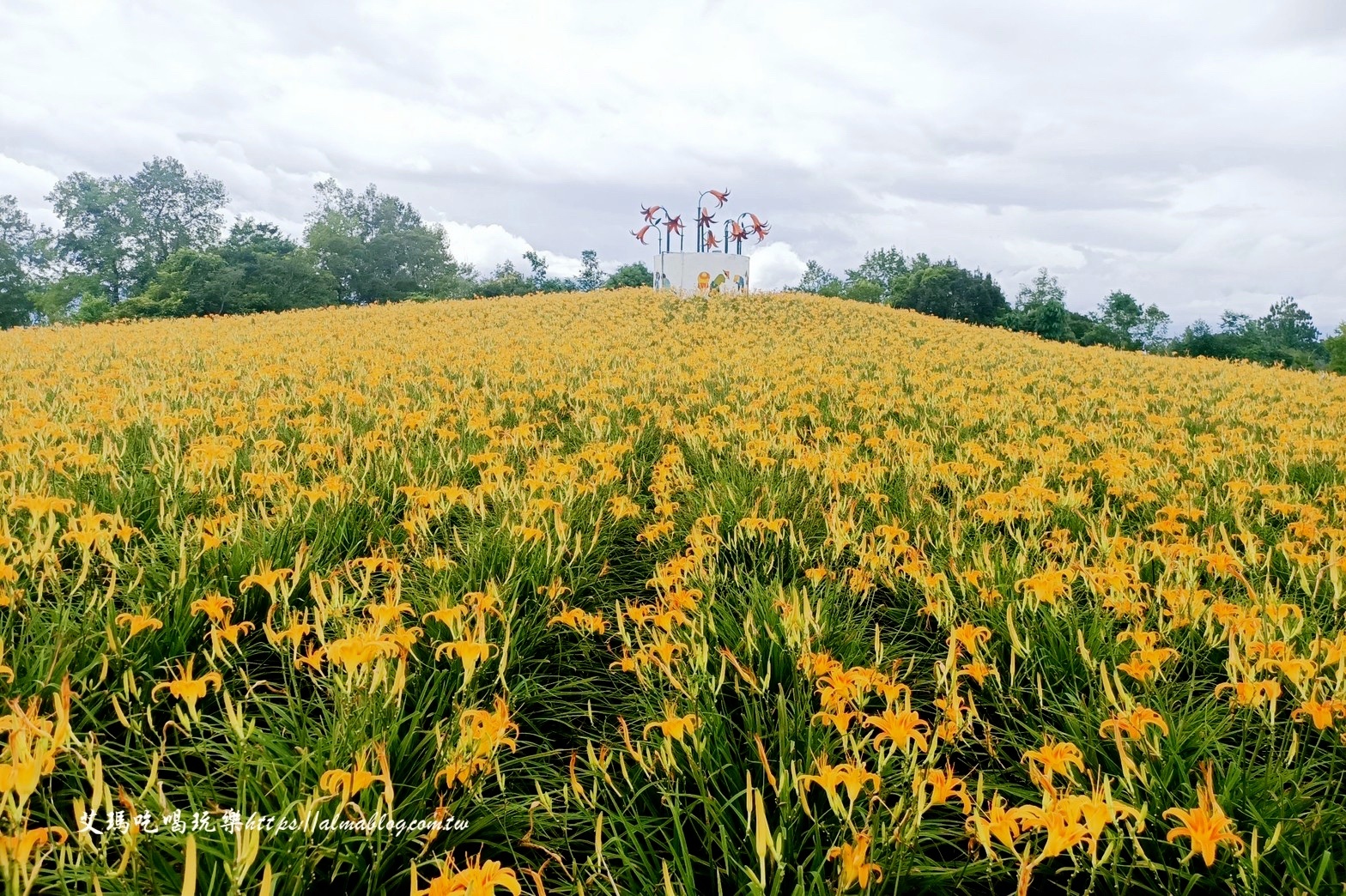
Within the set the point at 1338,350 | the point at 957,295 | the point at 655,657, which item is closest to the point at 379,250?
the point at 957,295

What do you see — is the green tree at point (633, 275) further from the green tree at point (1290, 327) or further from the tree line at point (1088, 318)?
the green tree at point (1290, 327)

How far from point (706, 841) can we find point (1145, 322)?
7933cm

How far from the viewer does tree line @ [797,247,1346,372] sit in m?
42.0

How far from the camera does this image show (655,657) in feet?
6.58

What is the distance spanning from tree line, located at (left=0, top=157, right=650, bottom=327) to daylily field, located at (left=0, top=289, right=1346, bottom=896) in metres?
34.4

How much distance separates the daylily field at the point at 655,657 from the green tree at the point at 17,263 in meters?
45.9

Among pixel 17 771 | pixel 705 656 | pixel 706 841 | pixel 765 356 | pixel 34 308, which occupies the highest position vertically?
pixel 34 308

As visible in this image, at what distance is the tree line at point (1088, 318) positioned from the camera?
41997 millimetres

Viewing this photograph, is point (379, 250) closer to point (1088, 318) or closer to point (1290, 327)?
point (1088, 318)

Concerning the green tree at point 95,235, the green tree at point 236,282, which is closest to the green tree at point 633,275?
the green tree at point 236,282

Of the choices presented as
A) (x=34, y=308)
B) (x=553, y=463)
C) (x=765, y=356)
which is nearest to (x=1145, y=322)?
(x=765, y=356)

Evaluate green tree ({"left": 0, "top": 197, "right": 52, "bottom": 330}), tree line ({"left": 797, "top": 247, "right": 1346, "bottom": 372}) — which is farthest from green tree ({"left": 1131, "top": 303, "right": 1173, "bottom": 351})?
green tree ({"left": 0, "top": 197, "right": 52, "bottom": 330})

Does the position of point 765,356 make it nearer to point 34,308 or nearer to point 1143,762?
point 1143,762

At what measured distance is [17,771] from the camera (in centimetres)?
107
